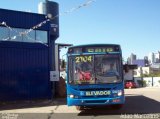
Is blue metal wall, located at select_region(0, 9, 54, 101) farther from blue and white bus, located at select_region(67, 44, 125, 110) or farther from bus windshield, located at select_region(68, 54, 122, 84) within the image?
bus windshield, located at select_region(68, 54, 122, 84)

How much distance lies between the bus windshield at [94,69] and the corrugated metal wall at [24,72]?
10043mm

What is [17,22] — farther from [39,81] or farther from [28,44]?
[39,81]

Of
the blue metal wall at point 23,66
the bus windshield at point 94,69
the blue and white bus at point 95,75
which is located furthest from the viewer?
the blue metal wall at point 23,66

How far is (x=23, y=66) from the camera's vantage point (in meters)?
25.5

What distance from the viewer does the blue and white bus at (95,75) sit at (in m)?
15.2

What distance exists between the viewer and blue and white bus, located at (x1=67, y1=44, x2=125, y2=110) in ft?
49.8

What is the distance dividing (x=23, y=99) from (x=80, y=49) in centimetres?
1071

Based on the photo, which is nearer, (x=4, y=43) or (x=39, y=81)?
(x=4, y=43)

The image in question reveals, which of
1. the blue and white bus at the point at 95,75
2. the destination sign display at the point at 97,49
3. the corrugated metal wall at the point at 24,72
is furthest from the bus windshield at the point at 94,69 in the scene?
the corrugated metal wall at the point at 24,72

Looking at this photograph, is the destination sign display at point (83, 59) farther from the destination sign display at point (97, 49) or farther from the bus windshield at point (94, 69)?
the destination sign display at point (97, 49)

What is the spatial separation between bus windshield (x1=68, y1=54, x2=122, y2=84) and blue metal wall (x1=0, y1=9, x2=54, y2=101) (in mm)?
10052

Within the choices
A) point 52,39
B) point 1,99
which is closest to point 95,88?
point 1,99

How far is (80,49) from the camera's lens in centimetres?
1587

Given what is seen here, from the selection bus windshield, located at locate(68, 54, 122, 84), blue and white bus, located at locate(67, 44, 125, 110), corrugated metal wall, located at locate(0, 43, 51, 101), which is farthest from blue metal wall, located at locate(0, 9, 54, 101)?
bus windshield, located at locate(68, 54, 122, 84)
